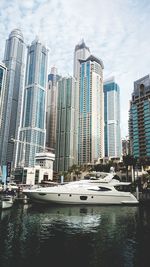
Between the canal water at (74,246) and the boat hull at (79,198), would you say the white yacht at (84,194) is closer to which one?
the boat hull at (79,198)

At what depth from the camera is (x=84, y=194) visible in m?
51.1

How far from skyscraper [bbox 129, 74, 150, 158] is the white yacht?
284 ft

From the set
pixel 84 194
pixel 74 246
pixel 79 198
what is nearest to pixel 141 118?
pixel 84 194

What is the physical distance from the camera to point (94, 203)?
51.4 m

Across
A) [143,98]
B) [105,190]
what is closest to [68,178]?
[143,98]

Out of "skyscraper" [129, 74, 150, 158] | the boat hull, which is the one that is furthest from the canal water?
"skyscraper" [129, 74, 150, 158]

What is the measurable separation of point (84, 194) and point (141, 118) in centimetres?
10784

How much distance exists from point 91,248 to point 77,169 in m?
130

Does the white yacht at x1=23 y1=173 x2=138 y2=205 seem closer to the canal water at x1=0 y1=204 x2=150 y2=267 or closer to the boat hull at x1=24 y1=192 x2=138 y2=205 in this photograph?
the boat hull at x1=24 y1=192 x2=138 y2=205

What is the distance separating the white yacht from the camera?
4984cm

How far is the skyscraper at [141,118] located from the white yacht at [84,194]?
3411 inches

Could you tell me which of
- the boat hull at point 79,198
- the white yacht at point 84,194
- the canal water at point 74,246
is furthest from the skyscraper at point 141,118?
the canal water at point 74,246

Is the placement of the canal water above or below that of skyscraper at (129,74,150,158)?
below

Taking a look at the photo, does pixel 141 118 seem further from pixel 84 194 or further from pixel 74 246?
pixel 74 246
